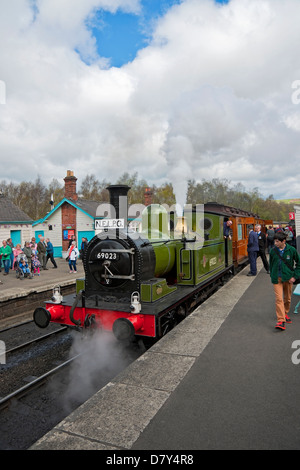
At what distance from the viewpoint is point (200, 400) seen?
9.29 feet

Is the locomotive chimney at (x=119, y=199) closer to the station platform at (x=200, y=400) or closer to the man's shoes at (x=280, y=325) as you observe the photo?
the station platform at (x=200, y=400)

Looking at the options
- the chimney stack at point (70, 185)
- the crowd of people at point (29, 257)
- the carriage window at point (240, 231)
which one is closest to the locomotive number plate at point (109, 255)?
the crowd of people at point (29, 257)

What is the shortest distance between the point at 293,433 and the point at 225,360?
1.32 metres

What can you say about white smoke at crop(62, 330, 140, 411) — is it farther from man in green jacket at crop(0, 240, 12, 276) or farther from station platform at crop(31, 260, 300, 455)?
man in green jacket at crop(0, 240, 12, 276)

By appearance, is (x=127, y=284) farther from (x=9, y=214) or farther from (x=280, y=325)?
(x=9, y=214)

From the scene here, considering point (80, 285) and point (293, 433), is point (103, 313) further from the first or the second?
point (293, 433)

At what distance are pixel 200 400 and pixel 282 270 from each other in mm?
2544

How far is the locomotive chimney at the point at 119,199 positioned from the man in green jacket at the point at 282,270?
236 centimetres

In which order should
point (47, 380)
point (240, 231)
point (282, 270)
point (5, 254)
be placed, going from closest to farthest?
point (47, 380) → point (282, 270) → point (240, 231) → point (5, 254)

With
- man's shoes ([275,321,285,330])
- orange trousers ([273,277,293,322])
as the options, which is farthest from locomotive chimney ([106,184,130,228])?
man's shoes ([275,321,285,330])

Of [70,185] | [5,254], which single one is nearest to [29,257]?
[5,254]

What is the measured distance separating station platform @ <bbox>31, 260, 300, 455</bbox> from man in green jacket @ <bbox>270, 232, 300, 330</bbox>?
30 centimetres

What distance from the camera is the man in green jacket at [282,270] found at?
4617 mm

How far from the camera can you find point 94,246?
4.98 metres
